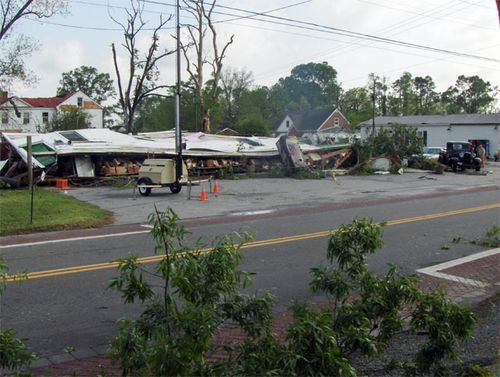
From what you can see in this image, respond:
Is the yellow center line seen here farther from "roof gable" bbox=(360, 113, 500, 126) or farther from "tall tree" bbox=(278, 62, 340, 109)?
"tall tree" bbox=(278, 62, 340, 109)

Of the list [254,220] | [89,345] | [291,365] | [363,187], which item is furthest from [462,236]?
[363,187]

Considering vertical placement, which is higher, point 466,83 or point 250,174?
point 466,83

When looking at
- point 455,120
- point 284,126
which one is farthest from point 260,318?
point 284,126

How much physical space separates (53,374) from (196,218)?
410 inches

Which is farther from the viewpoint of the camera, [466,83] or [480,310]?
[466,83]

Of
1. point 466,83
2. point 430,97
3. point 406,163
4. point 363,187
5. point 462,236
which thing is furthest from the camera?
point 430,97

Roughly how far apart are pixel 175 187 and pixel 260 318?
55.2 ft

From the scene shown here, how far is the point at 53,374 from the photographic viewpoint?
16.1 ft

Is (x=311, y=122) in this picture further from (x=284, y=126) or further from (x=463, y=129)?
(x=463, y=129)

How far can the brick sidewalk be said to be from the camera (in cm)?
504

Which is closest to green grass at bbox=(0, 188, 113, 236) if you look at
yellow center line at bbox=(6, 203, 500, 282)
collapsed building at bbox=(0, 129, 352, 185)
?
collapsed building at bbox=(0, 129, 352, 185)

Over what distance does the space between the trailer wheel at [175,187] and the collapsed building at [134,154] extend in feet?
15.7

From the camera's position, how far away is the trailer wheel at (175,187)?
20.1m

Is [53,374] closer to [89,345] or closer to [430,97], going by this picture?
[89,345]
